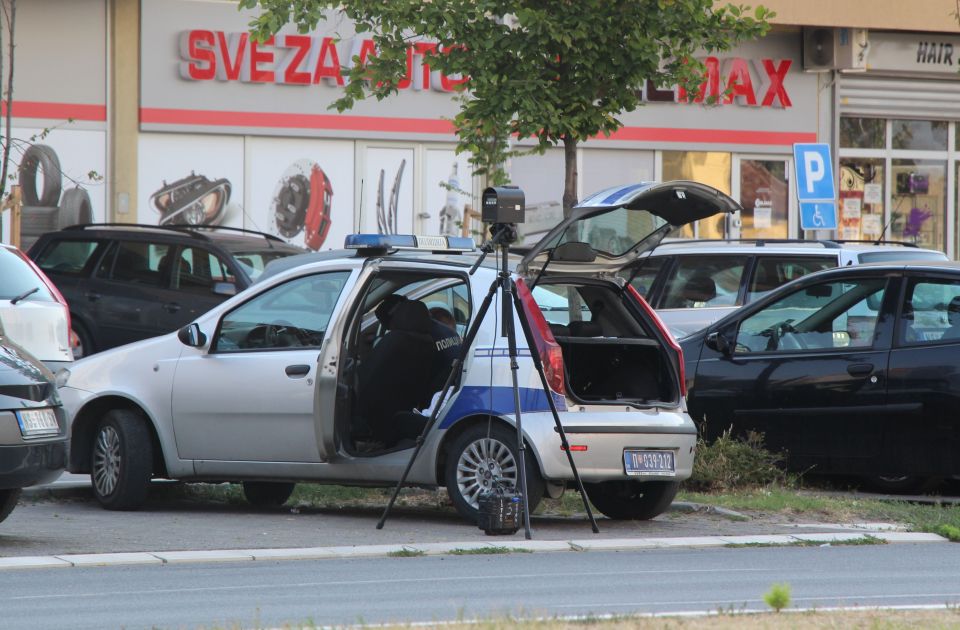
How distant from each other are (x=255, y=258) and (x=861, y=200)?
14.7 meters

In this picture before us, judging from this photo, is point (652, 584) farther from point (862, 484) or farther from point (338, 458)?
point (862, 484)

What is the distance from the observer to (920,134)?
29812 millimetres

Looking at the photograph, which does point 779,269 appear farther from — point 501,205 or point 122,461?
point 122,461

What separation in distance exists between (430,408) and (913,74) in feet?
67.3

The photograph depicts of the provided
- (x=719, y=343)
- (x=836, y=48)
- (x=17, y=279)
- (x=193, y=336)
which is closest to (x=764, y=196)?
(x=836, y=48)

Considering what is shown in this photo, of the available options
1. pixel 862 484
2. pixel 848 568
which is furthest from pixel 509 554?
pixel 862 484

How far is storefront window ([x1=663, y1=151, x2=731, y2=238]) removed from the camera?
91.1 feet

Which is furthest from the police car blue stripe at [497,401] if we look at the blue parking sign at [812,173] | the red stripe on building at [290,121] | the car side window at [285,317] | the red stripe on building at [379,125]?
the red stripe on building at [290,121]

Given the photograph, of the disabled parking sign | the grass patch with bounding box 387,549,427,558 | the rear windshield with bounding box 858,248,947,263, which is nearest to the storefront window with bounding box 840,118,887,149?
the disabled parking sign

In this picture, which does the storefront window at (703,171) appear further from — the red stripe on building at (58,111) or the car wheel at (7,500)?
the car wheel at (7,500)

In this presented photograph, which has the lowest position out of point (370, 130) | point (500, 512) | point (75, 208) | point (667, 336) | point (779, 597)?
point (500, 512)

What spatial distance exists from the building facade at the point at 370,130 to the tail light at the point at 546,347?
470 inches

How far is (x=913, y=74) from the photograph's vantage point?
95.8 ft

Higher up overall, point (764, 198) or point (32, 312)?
point (764, 198)
